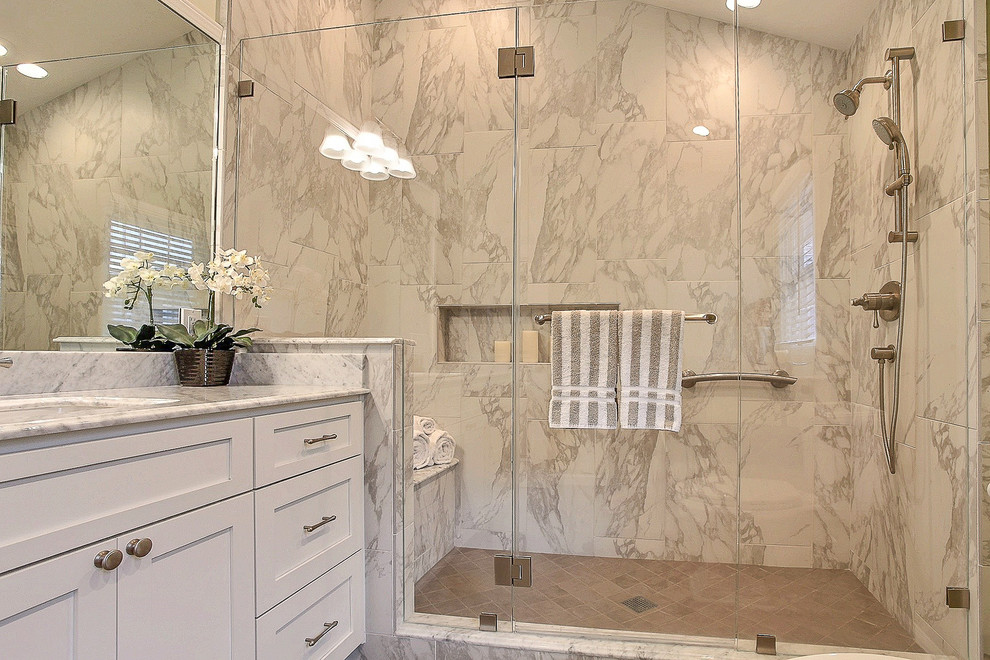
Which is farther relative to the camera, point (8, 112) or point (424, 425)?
point (424, 425)

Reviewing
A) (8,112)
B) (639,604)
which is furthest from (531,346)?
(8,112)

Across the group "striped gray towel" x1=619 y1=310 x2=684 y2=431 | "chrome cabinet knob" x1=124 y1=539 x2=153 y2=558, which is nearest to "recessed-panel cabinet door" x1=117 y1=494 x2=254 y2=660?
"chrome cabinet knob" x1=124 y1=539 x2=153 y2=558

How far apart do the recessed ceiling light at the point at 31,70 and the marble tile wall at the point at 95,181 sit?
39mm

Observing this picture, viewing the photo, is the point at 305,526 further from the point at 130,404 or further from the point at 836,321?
the point at 836,321

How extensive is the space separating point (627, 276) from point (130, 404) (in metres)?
1.39

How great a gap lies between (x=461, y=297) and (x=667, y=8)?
3.70 ft

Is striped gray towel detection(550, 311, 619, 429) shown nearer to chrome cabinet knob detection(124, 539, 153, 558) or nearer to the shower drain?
the shower drain

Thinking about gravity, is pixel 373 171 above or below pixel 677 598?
above

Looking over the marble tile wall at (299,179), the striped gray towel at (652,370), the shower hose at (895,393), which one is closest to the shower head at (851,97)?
the shower hose at (895,393)

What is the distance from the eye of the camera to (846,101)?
6.22 feet

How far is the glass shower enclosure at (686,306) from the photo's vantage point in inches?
72.9

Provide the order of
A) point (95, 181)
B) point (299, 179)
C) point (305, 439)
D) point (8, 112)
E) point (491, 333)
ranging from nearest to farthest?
point (8, 112) < point (305, 439) < point (95, 181) < point (491, 333) < point (299, 179)

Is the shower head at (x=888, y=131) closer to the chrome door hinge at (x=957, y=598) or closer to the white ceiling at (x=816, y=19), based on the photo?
the white ceiling at (x=816, y=19)

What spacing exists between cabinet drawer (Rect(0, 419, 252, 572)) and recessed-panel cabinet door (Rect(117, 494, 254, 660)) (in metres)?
0.04
